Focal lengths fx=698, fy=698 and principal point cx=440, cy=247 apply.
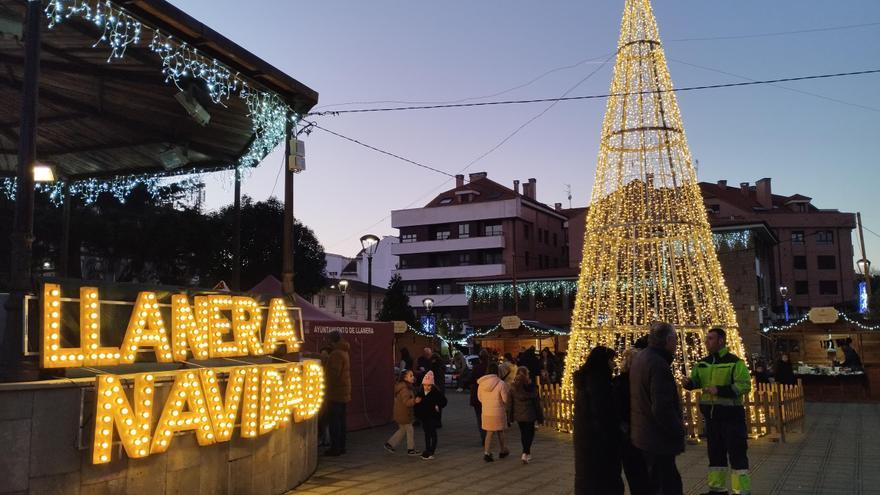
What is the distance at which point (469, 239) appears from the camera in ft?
193

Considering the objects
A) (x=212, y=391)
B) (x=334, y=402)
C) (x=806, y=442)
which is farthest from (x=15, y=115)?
(x=806, y=442)

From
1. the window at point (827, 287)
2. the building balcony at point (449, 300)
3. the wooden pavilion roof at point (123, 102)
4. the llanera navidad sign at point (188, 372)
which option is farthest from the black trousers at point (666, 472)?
the window at point (827, 287)

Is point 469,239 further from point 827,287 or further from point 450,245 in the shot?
point 827,287

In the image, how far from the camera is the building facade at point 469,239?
189ft

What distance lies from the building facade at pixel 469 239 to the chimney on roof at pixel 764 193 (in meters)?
18.1

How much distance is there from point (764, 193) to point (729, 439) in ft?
202

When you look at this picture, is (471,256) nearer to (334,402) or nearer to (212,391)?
(334,402)

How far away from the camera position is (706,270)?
13250 mm

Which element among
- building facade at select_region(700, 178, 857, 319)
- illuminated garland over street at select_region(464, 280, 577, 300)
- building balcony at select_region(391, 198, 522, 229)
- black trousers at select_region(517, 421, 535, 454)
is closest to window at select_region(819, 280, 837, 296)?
building facade at select_region(700, 178, 857, 319)

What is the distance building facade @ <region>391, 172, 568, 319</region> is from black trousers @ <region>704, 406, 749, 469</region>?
159 ft

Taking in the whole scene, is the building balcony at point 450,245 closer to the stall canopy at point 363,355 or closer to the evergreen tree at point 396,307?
the evergreen tree at point 396,307

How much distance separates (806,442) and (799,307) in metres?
61.6

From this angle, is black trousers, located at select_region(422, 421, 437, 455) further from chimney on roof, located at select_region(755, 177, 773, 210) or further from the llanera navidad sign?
chimney on roof, located at select_region(755, 177, 773, 210)

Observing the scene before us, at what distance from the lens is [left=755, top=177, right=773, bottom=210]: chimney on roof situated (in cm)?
6259
